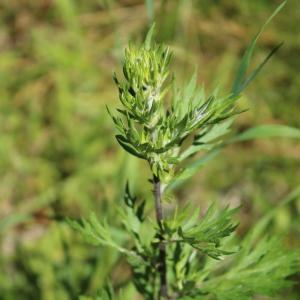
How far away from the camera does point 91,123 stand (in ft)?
Result: 9.91

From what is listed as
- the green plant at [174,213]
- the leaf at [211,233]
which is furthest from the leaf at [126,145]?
the leaf at [211,233]

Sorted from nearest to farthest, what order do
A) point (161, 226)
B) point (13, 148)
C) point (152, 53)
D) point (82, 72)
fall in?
point (152, 53) < point (161, 226) < point (13, 148) < point (82, 72)

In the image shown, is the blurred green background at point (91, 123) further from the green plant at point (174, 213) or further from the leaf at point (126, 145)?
the leaf at point (126, 145)

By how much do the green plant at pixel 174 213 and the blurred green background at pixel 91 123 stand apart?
88 centimetres

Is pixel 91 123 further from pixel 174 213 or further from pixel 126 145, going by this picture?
pixel 126 145

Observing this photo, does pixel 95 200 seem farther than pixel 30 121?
No

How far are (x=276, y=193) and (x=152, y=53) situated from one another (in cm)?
183

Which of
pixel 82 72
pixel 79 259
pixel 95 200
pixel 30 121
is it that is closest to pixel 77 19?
pixel 82 72

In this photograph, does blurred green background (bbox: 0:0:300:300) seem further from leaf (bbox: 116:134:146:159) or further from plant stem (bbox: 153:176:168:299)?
leaf (bbox: 116:134:146:159)

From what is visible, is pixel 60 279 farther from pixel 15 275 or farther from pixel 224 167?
pixel 224 167

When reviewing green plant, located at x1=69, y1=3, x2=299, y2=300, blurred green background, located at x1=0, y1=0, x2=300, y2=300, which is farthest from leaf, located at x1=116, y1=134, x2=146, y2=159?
blurred green background, located at x1=0, y1=0, x2=300, y2=300

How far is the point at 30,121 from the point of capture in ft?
10.0

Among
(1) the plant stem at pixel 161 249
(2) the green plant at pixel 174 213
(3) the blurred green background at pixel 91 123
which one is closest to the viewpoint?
(2) the green plant at pixel 174 213

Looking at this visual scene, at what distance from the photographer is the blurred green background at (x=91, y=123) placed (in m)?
2.57
